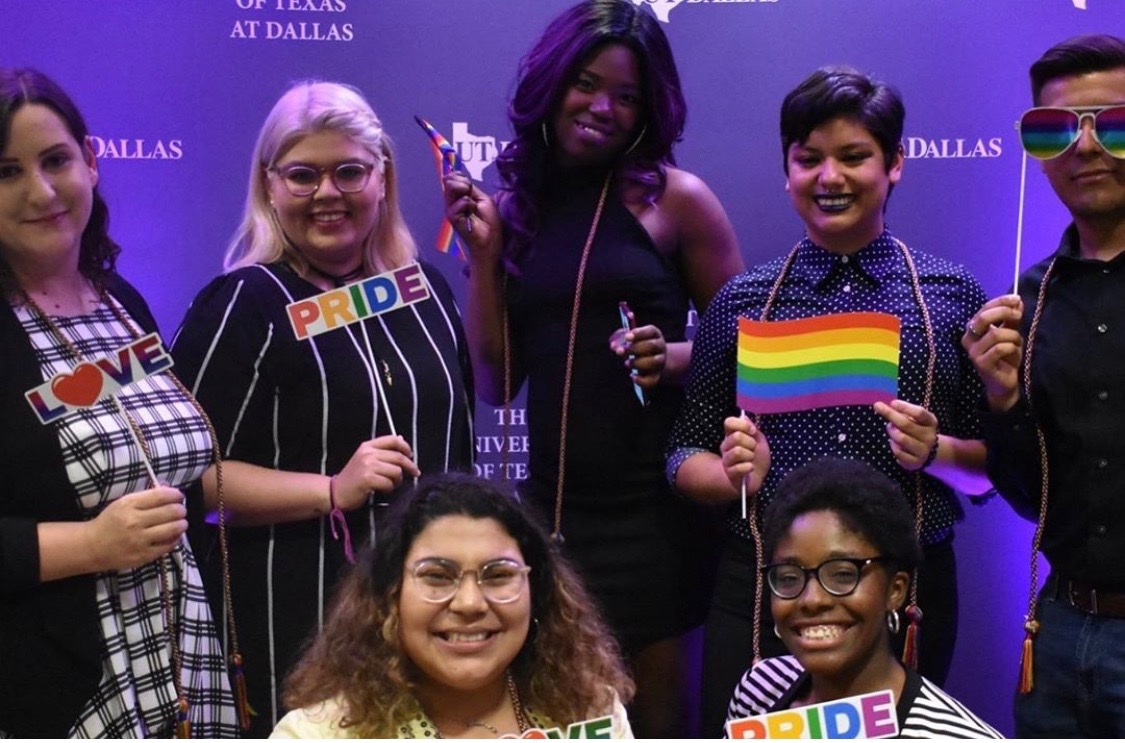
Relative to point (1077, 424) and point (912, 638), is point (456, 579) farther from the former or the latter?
point (1077, 424)

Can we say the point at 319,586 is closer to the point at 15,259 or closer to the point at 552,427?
the point at 552,427

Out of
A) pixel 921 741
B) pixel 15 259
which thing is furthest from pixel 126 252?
pixel 921 741

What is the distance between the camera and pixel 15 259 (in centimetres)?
259

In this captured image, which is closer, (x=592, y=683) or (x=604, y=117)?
(x=592, y=683)

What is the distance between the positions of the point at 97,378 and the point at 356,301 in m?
0.59

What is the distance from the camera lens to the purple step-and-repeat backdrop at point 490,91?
3635 millimetres

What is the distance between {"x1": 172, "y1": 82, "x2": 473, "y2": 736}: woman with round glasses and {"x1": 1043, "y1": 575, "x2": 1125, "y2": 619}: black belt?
1263 millimetres

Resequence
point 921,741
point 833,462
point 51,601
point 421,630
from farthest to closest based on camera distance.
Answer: point 833,462, point 51,601, point 421,630, point 921,741

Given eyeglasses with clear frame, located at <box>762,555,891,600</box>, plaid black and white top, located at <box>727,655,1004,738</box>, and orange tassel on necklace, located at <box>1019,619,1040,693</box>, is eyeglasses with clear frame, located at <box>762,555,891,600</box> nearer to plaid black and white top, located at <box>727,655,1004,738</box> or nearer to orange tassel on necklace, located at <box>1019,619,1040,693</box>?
plaid black and white top, located at <box>727,655,1004,738</box>

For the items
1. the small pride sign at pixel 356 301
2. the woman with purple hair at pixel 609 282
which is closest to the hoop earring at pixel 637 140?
the woman with purple hair at pixel 609 282

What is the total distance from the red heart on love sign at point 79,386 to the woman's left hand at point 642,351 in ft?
3.55

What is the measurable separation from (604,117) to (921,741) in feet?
5.29

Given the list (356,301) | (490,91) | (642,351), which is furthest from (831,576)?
(490,91)

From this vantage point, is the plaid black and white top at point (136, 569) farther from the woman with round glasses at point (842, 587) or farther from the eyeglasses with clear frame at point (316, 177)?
the woman with round glasses at point (842, 587)
